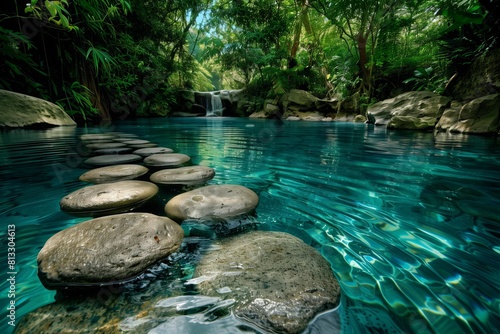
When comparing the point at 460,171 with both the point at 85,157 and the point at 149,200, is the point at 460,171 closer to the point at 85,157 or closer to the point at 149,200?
the point at 149,200

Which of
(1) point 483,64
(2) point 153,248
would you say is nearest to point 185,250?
(2) point 153,248

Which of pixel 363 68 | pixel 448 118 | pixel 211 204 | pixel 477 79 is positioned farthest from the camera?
pixel 363 68

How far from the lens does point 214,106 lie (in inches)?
637

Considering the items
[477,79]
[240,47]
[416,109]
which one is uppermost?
[240,47]

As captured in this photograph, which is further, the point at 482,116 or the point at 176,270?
the point at 482,116

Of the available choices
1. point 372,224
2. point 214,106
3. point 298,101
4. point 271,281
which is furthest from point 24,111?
point 214,106

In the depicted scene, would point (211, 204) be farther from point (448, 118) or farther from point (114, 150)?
point (448, 118)

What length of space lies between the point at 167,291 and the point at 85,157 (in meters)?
2.83

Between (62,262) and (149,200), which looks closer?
(62,262)

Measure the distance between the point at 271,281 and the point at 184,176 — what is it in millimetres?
1432

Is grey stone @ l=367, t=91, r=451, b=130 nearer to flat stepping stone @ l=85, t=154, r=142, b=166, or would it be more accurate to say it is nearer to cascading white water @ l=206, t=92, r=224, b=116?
flat stepping stone @ l=85, t=154, r=142, b=166

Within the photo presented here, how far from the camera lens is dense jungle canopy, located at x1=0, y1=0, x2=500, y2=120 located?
568cm

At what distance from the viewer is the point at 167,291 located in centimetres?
89

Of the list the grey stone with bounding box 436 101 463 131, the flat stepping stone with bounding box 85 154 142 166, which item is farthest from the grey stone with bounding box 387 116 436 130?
the flat stepping stone with bounding box 85 154 142 166
